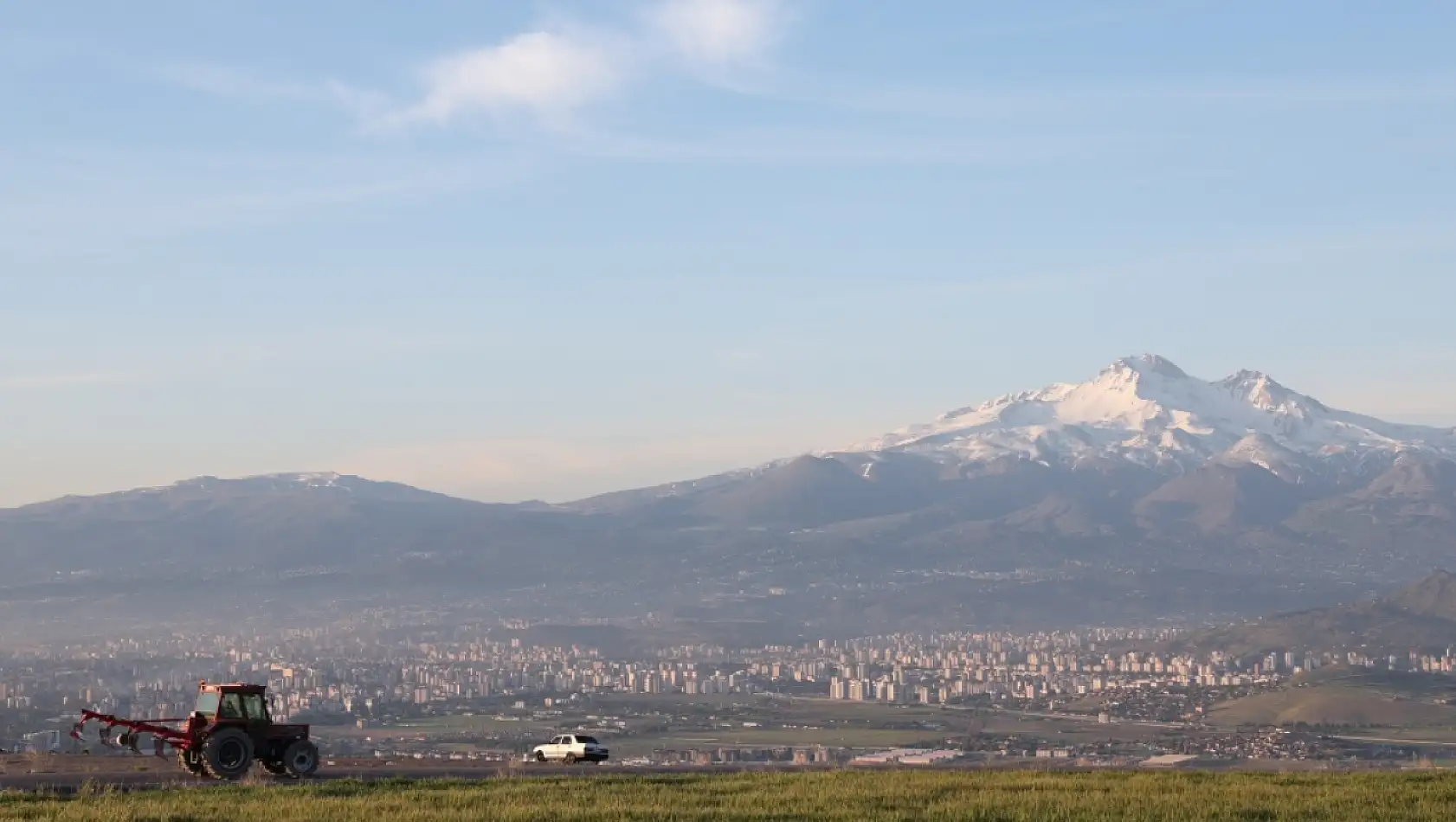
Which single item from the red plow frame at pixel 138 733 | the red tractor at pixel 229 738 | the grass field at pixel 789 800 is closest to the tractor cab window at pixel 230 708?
the red tractor at pixel 229 738

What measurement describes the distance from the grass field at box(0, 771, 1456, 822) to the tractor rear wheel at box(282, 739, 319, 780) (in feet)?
9.91

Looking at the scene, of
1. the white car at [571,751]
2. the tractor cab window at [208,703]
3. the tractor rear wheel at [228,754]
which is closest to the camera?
the tractor rear wheel at [228,754]

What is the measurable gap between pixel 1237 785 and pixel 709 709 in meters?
113

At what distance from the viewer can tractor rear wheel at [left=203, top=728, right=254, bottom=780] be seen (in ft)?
152

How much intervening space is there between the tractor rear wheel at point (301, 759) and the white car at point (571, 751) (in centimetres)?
1470

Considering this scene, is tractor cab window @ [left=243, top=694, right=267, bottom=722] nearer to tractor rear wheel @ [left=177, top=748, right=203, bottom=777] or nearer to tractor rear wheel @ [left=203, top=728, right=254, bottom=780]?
tractor rear wheel @ [left=203, top=728, right=254, bottom=780]

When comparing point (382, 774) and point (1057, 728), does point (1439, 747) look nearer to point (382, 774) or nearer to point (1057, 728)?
point (1057, 728)

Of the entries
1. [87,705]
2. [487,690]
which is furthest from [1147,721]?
[87,705]

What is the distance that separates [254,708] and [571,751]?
16.5 meters

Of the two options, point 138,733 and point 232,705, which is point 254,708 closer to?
point 232,705

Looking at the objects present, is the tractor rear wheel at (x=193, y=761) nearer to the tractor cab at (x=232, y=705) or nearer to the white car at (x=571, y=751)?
the tractor cab at (x=232, y=705)

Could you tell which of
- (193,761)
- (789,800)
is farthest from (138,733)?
(789,800)

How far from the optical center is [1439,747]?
399 ft

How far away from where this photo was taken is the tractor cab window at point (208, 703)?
47.3m
